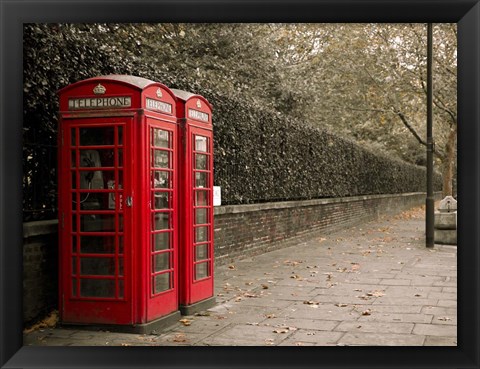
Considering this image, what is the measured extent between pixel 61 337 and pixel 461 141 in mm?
4195

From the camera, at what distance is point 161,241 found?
7141 mm

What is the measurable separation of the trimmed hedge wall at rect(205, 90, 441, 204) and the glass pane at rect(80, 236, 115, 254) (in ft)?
17.5

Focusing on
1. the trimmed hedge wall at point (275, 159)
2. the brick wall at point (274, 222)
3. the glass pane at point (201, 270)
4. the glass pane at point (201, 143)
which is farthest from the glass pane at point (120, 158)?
the trimmed hedge wall at point (275, 159)

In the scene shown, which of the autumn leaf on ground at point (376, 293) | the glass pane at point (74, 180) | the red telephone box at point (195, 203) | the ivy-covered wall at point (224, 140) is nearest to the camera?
the glass pane at point (74, 180)

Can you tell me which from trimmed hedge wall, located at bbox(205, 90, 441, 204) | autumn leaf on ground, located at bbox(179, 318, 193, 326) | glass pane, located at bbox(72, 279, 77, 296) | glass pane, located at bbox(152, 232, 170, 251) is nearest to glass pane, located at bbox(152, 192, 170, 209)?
glass pane, located at bbox(152, 232, 170, 251)

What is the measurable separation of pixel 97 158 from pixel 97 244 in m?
0.87

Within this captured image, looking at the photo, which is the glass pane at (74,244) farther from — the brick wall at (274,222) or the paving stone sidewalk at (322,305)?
the brick wall at (274,222)

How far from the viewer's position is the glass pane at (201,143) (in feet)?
26.2

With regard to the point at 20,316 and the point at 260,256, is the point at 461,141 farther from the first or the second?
the point at 260,256

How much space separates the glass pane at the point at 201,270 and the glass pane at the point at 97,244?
60.2 inches

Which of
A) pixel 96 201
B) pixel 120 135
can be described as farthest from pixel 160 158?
pixel 96 201

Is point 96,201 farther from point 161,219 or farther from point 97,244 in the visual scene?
point 161,219

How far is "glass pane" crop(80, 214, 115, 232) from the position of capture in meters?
6.75

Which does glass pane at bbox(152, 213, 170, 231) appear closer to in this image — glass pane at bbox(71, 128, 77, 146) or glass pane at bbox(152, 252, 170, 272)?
glass pane at bbox(152, 252, 170, 272)
